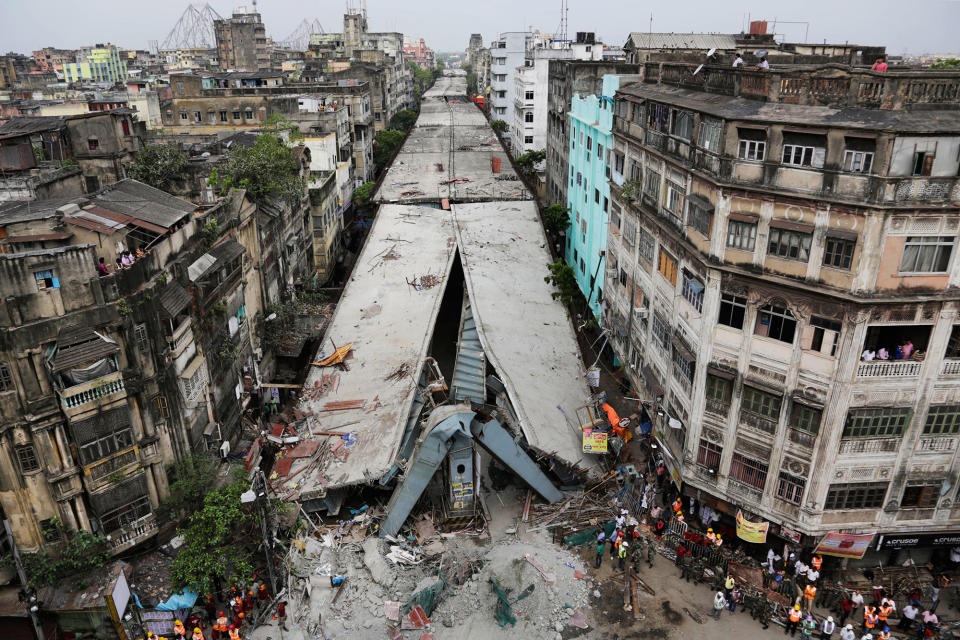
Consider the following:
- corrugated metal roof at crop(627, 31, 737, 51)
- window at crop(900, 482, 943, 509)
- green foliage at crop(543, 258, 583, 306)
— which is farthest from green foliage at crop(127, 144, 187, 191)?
corrugated metal roof at crop(627, 31, 737, 51)

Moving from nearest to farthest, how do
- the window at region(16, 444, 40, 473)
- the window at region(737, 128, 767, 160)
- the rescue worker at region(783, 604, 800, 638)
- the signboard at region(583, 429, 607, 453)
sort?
the window at region(16, 444, 40, 473)
the window at region(737, 128, 767, 160)
the rescue worker at region(783, 604, 800, 638)
the signboard at region(583, 429, 607, 453)

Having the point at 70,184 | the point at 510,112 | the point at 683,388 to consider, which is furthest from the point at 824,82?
the point at 510,112

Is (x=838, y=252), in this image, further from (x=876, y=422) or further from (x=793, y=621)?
(x=793, y=621)

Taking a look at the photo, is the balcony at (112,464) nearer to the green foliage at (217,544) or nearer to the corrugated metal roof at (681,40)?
the green foliage at (217,544)

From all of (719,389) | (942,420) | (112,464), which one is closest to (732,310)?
(719,389)

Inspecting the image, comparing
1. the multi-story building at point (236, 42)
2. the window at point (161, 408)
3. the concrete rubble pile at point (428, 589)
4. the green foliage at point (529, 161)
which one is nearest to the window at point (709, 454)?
the concrete rubble pile at point (428, 589)

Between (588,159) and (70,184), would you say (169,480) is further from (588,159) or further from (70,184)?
(588,159)

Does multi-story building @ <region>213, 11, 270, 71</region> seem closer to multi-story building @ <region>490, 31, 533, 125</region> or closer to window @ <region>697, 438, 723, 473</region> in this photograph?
multi-story building @ <region>490, 31, 533, 125</region>
